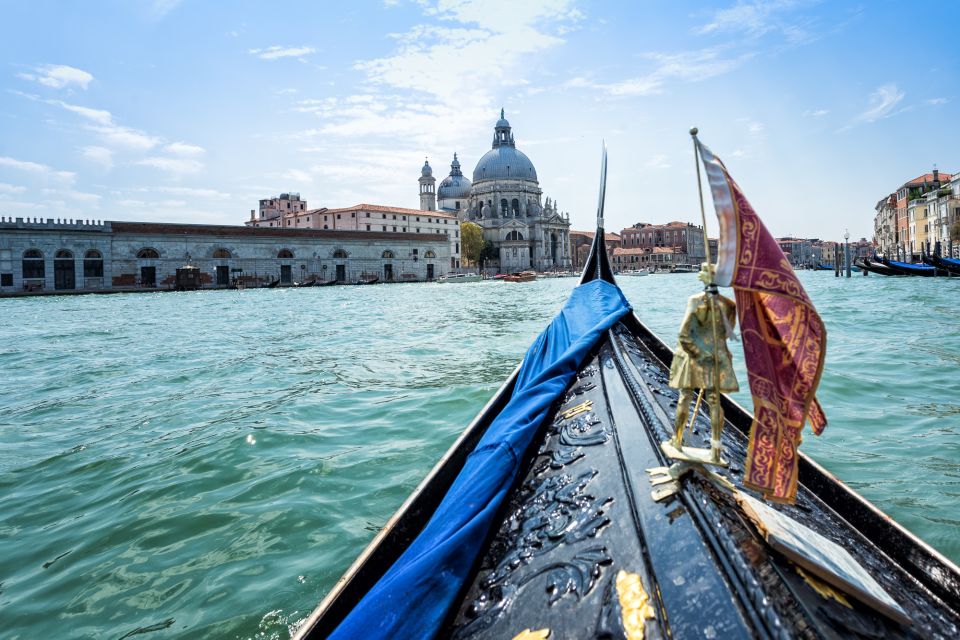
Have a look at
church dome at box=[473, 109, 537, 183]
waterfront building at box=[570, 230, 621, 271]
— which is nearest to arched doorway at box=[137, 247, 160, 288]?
church dome at box=[473, 109, 537, 183]

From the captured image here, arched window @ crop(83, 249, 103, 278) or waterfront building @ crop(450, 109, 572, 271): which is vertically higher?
waterfront building @ crop(450, 109, 572, 271)

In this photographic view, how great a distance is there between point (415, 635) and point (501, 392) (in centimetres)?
156

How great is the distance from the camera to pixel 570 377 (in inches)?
80.7

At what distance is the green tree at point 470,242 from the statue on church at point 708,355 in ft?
151

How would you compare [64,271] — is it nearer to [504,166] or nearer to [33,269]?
[33,269]

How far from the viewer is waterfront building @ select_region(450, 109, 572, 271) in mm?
49438

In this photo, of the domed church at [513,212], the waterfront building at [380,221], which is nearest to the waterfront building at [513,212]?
the domed church at [513,212]

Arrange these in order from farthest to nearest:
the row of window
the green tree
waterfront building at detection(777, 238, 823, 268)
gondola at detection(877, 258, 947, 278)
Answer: waterfront building at detection(777, 238, 823, 268) < the green tree < gondola at detection(877, 258, 947, 278) < the row of window

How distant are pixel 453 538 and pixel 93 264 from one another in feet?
97.4

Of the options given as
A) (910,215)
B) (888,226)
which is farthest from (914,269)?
(888,226)

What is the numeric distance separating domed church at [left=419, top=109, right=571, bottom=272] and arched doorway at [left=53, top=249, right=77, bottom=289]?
3167cm

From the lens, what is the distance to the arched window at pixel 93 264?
24.7 meters

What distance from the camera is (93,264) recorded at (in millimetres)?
24922

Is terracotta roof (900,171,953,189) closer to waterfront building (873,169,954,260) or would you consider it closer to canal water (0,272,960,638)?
waterfront building (873,169,954,260)
